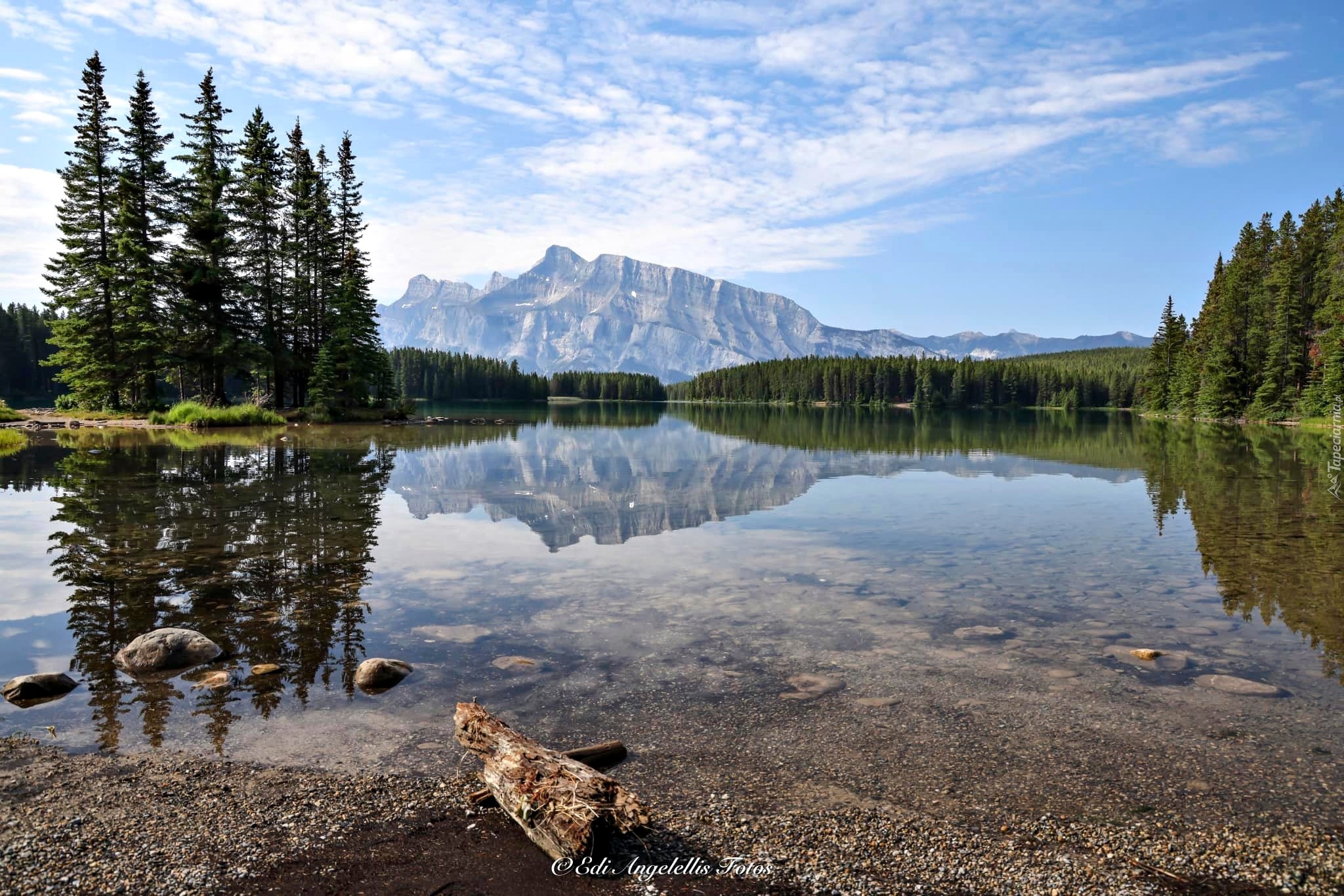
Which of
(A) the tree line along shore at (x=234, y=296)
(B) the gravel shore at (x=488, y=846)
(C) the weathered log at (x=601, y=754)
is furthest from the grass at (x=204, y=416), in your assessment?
(C) the weathered log at (x=601, y=754)

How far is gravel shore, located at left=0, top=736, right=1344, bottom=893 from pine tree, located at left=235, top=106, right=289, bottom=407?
57.6 m

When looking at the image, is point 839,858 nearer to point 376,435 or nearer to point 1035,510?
point 1035,510

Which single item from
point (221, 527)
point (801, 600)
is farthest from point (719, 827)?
point (221, 527)

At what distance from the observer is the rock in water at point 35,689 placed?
9359mm

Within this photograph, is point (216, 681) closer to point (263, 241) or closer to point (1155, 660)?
point (1155, 660)

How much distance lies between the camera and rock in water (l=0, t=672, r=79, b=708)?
9359 mm

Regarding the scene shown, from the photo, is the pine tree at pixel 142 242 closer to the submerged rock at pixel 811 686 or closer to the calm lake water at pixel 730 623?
the calm lake water at pixel 730 623

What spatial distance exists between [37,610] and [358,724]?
839 centimetres

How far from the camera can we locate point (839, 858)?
21.4ft

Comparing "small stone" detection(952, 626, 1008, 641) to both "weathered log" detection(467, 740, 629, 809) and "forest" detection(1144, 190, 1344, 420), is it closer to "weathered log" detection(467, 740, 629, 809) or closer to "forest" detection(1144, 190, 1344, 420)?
"weathered log" detection(467, 740, 629, 809)

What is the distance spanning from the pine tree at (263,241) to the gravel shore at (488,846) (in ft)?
189

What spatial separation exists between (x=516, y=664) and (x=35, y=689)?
6177 mm

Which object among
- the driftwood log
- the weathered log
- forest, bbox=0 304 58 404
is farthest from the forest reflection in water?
forest, bbox=0 304 58 404

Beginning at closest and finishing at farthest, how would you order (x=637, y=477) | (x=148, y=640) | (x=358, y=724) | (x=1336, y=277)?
1. (x=358, y=724)
2. (x=148, y=640)
3. (x=637, y=477)
4. (x=1336, y=277)
